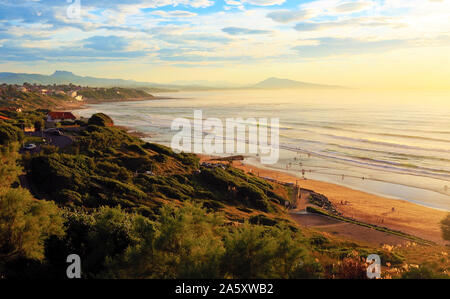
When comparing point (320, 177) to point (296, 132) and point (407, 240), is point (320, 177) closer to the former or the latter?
point (407, 240)

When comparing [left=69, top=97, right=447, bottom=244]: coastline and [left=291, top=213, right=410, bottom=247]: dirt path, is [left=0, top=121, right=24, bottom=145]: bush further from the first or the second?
[left=69, top=97, right=447, bottom=244]: coastline

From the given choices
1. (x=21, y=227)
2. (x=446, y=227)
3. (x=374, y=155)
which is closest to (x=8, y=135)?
(x=21, y=227)

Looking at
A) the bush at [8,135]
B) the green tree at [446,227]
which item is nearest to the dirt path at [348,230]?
the green tree at [446,227]

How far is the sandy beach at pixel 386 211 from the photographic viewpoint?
2606cm

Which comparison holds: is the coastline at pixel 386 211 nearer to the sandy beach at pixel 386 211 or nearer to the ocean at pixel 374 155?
the sandy beach at pixel 386 211

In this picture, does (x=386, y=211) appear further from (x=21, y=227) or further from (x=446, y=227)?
(x=21, y=227)

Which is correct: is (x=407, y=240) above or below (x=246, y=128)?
below

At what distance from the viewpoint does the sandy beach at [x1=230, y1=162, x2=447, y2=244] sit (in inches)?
1026

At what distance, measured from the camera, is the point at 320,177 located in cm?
4078

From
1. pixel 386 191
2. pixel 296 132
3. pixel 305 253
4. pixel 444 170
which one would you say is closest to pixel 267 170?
pixel 386 191

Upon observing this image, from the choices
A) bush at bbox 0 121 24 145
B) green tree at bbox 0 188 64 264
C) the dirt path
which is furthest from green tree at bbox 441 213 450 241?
bush at bbox 0 121 24 145

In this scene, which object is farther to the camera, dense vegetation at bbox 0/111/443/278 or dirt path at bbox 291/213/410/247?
dirt path at bbox 291/213/410/247

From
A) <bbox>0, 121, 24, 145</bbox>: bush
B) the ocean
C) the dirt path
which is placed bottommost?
the dirt path
